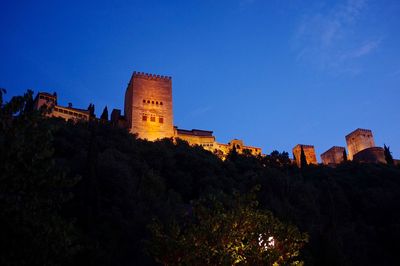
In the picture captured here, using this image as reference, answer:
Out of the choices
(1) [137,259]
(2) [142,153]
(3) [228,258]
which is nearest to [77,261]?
(1) [137,259]

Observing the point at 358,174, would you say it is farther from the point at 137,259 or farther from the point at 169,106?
the point at 137,259

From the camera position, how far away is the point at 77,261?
677 inches

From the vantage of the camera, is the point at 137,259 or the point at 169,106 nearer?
the point at 137,259

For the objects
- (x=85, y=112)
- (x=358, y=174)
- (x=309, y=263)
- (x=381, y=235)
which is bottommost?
(x=309, y=263)

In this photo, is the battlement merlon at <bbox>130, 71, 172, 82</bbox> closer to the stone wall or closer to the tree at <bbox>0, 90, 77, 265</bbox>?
the stone wall

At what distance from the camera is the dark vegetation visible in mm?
7973

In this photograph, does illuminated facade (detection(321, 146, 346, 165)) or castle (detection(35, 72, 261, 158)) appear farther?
illuminated facade (detection(321, 146, 346, 165))

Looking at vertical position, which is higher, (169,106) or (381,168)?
(169,106)

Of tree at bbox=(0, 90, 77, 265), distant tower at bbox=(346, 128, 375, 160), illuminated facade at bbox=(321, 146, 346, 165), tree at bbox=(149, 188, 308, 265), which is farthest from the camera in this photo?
distant tower at bbox=(346, 128, 375, 160)

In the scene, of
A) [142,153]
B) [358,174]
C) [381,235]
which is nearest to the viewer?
[381,235]

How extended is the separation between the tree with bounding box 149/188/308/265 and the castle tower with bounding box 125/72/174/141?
5114cm

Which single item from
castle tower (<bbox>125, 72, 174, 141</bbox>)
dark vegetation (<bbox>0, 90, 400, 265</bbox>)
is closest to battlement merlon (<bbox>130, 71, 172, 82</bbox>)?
castle tower (<bbox>125, 72, 174, 141</bbox>)

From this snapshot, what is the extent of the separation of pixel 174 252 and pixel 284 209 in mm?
19462

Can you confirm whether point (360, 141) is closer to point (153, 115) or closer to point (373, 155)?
point (373, 155)
